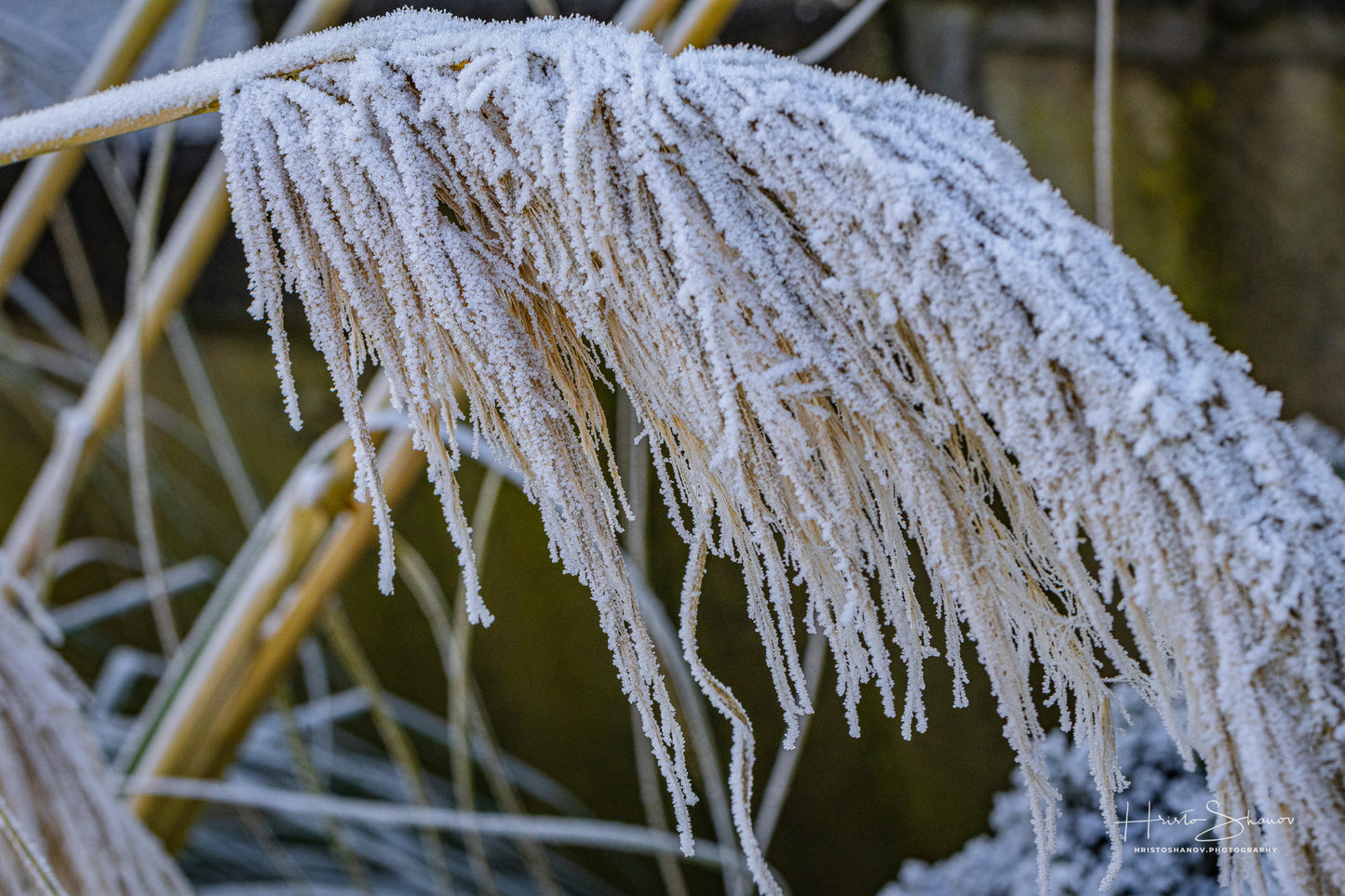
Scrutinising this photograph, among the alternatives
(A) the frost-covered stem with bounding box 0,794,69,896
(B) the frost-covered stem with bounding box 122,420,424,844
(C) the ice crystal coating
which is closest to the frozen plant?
(C) the ice crystal coating

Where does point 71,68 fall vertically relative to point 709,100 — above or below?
above

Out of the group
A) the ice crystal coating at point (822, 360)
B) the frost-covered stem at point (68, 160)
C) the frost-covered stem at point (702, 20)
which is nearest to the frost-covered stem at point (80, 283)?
the frost-covered stem at point (68, 160)

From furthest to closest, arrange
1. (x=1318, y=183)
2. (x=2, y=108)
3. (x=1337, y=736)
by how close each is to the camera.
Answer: (x=2, y=108) < (x=1318, y=183) < (x=1337, y=736)

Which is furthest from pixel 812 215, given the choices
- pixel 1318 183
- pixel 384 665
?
pixel 384 665

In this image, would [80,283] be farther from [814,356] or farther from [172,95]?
[814,356]

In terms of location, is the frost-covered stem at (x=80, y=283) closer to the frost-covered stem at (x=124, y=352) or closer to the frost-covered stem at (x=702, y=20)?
the frost-covered stem at (x=124, y=352)

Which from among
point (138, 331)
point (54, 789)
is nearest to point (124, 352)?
point (138, 331)

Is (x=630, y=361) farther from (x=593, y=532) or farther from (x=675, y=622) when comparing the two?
(x=675, y=622)

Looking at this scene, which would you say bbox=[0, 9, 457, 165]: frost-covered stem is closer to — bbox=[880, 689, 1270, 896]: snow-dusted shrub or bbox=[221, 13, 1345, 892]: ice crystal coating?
bbox=[221, 13, 1345, 892]: ice crystal coating
